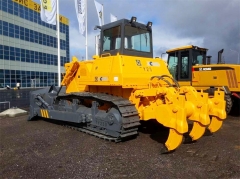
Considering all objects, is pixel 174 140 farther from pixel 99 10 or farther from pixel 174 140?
pixel 99 10

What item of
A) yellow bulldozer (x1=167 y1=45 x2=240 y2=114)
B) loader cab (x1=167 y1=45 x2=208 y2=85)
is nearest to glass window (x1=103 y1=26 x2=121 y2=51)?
yellow bulldozer (x1=167 y1=45 x2=240 y2=114)

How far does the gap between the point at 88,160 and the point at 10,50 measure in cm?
3418

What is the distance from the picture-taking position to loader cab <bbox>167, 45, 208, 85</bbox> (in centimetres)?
1027

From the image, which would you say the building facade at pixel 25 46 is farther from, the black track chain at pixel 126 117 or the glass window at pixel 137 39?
the black track chain at pixel 126 117

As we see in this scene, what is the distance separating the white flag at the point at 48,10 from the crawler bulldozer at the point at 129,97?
744 cm

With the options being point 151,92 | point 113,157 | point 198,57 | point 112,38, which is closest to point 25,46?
point 198,57

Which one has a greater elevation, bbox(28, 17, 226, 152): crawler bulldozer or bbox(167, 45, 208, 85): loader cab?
bbox(167, 45, 208, 85): loader cab

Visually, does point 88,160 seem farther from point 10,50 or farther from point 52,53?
point 52,53

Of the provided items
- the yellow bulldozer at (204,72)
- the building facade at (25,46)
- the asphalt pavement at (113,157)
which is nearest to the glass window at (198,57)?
the yellow bulldozer at (204,72)

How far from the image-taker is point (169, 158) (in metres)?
4.38

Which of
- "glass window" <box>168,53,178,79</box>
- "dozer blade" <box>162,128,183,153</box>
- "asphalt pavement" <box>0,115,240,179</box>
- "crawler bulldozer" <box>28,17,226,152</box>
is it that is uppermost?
"glass window" <box>168,53,178,79</box>

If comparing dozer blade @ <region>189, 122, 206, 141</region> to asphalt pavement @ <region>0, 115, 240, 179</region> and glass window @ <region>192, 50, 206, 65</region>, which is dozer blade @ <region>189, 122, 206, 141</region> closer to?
asphalt pavement @ <region>0, 115, 240, 179</region>

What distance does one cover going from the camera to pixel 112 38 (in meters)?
6.29

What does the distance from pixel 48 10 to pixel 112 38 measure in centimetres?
894
